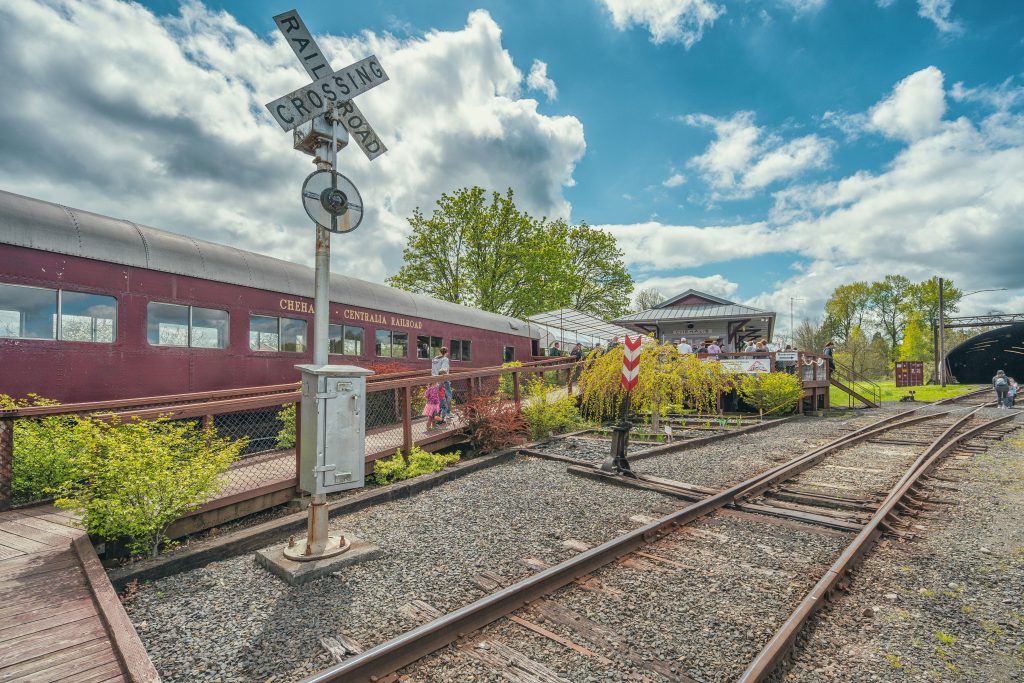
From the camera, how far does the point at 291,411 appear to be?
8.41 m

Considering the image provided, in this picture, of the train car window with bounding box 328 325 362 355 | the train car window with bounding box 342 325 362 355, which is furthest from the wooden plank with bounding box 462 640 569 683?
the train car window with bounding box 342 325 362 355

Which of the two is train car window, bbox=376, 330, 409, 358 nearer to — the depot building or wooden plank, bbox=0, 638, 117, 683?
wooden plank, bbox=0, 638, 117, 683

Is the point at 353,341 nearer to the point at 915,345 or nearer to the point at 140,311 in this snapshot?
the point at 140,311

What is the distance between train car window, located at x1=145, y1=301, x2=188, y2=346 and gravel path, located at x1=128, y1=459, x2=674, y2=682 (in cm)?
477

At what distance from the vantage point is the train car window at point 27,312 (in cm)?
653

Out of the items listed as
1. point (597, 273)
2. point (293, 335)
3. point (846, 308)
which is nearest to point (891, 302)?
point (846, 308)

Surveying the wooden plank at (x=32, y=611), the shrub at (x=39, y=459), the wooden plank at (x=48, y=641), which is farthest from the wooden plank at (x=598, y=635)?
the shrub at (x=39, y=459)

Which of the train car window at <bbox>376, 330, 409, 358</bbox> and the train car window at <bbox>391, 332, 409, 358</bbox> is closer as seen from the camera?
the train car window at <bbox>376, 330, 409, 358</bbox>

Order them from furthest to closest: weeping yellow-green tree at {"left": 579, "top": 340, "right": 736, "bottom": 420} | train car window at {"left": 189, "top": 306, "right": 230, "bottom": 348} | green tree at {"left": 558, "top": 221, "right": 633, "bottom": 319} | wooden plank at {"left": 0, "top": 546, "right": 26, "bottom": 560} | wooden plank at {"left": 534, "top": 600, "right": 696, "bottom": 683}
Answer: green tree at {"left": 558, "top": 221, "right": 633, "bottom": 319}
weeping yellow-green tree at {"left": 579, "top": 340, "right": 736, "bottom": 420}
train car window at {"left": 189, "top": 306, "right": 230, "bottom": 348}
wooden plank at {"left": 0, "top": 546, "right": 26, "bottom": 560}
wooden plank at {"left": 534, "top": 600, "right": 696, "bottom": 683}

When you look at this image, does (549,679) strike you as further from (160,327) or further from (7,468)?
(160,327)

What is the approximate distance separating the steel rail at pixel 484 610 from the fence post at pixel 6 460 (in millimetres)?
4438

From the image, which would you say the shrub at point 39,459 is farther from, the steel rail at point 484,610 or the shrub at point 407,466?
the steel rail at point 484,610

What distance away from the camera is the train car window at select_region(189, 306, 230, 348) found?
859cm

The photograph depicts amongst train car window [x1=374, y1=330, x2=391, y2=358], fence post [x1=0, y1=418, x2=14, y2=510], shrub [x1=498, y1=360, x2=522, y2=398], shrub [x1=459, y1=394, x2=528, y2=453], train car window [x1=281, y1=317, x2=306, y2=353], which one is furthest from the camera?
train car window [x1=374, y1=330, x2=391, y2=358]
